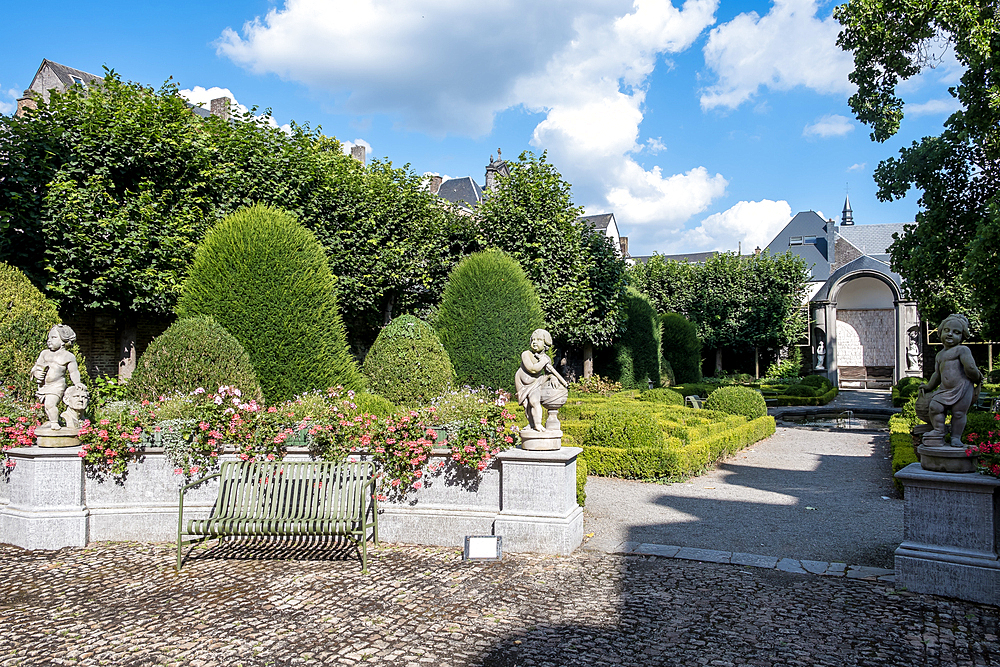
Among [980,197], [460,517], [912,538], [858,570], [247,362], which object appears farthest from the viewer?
[980,197]

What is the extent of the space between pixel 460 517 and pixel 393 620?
1.92 metres

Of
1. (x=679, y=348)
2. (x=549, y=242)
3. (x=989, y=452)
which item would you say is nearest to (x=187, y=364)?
(x=989, y=452)

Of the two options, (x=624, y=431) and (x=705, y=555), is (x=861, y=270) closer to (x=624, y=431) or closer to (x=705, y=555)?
(x=624, y=431)

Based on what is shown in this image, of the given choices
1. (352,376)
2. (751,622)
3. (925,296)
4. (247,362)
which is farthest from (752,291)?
(751,622)

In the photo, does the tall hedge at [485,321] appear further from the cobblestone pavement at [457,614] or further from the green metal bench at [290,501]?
the cobblestone pavement at [457,614]

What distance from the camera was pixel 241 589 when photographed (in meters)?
5.21

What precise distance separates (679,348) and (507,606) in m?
25.4

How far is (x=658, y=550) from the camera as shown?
20.3 feet

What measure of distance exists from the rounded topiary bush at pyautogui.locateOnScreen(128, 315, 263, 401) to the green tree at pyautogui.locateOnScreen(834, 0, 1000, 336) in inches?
484

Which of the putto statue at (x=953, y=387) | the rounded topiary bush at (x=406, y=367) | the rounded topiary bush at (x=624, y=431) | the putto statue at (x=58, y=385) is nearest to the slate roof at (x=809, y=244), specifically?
the rounded topiary bush at (x=624, y=431)

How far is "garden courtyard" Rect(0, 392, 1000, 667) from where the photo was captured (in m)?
4.07

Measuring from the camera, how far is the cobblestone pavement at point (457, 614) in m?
4.04

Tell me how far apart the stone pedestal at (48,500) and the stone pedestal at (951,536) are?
7.73m

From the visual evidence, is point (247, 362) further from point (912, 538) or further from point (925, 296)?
point (925, 296)
